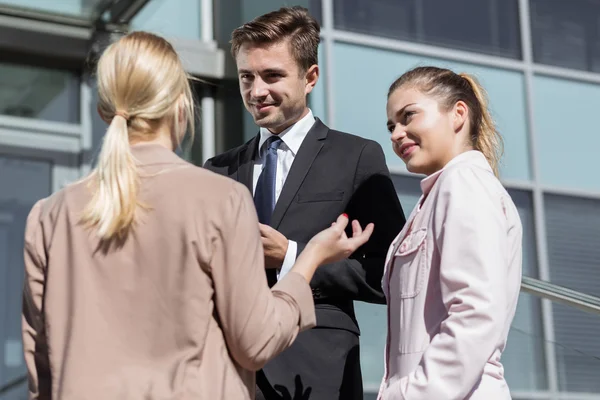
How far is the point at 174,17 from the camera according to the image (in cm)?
762

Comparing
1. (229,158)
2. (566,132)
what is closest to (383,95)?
(566,132)

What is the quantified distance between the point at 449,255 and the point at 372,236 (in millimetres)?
607

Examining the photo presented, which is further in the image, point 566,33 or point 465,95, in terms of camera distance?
point 566,33

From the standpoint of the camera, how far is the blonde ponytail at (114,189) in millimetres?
1941

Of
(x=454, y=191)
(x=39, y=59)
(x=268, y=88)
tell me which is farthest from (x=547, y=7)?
(x=454, y=191)

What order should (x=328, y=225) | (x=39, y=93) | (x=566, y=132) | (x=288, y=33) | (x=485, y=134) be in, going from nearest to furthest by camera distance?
(x=485, y=134) < (x=328, y=225) < (x=288, y=33) < (x=566, y=132) < (x=39, y=93)

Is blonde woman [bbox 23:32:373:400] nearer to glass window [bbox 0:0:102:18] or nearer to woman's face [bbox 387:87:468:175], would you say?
woman's face [bbox 387:87:468:175]

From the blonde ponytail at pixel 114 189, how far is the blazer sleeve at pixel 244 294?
17cm

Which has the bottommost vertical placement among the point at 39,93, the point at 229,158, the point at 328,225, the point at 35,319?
the point at 35,319

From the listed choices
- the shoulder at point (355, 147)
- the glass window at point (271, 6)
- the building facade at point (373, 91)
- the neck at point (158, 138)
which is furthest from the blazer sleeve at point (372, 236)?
the glass window at point (271, 6)

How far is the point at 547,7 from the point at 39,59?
144 inches

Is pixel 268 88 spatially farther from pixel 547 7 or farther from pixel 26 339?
pixel 547 7

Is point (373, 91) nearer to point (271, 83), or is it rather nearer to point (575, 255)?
point (575, 255)

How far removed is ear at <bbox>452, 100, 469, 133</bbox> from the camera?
2529mm
